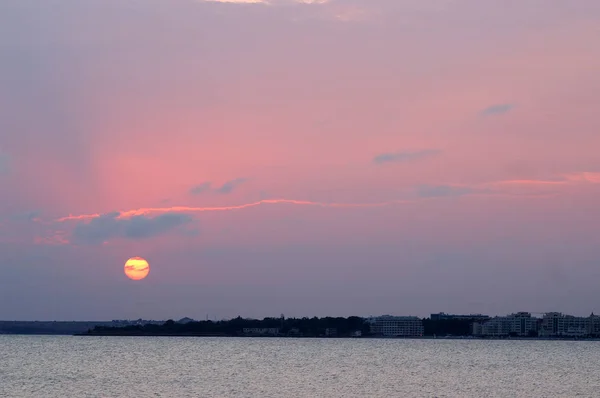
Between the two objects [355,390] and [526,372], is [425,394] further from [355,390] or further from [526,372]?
[526,372]

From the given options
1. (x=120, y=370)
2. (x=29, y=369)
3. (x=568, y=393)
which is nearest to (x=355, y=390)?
(x=568, y=393)

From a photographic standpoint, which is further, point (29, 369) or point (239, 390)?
point (29, 369)

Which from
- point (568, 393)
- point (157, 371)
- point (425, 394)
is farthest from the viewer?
point (157, 371)

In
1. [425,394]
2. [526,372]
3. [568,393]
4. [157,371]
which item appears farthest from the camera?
[526,372]

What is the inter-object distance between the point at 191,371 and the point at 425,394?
136 feet

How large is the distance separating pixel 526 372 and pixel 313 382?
41961 millimetres

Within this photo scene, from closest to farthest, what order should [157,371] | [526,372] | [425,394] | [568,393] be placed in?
1. [425,394]
2. [568,393]
3. [157,371]
4. [526,372]

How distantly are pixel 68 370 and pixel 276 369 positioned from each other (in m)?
27.5

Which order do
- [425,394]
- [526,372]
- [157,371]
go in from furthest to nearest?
[526,372] < [157,371] < [425,394]

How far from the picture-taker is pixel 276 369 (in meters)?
127

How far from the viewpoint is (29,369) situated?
127188mm

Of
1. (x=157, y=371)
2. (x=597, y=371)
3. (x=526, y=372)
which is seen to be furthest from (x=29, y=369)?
(x=597, y=371)

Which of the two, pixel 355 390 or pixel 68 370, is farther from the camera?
pixel 68 370

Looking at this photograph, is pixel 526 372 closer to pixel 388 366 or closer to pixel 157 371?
pixel 388 366
